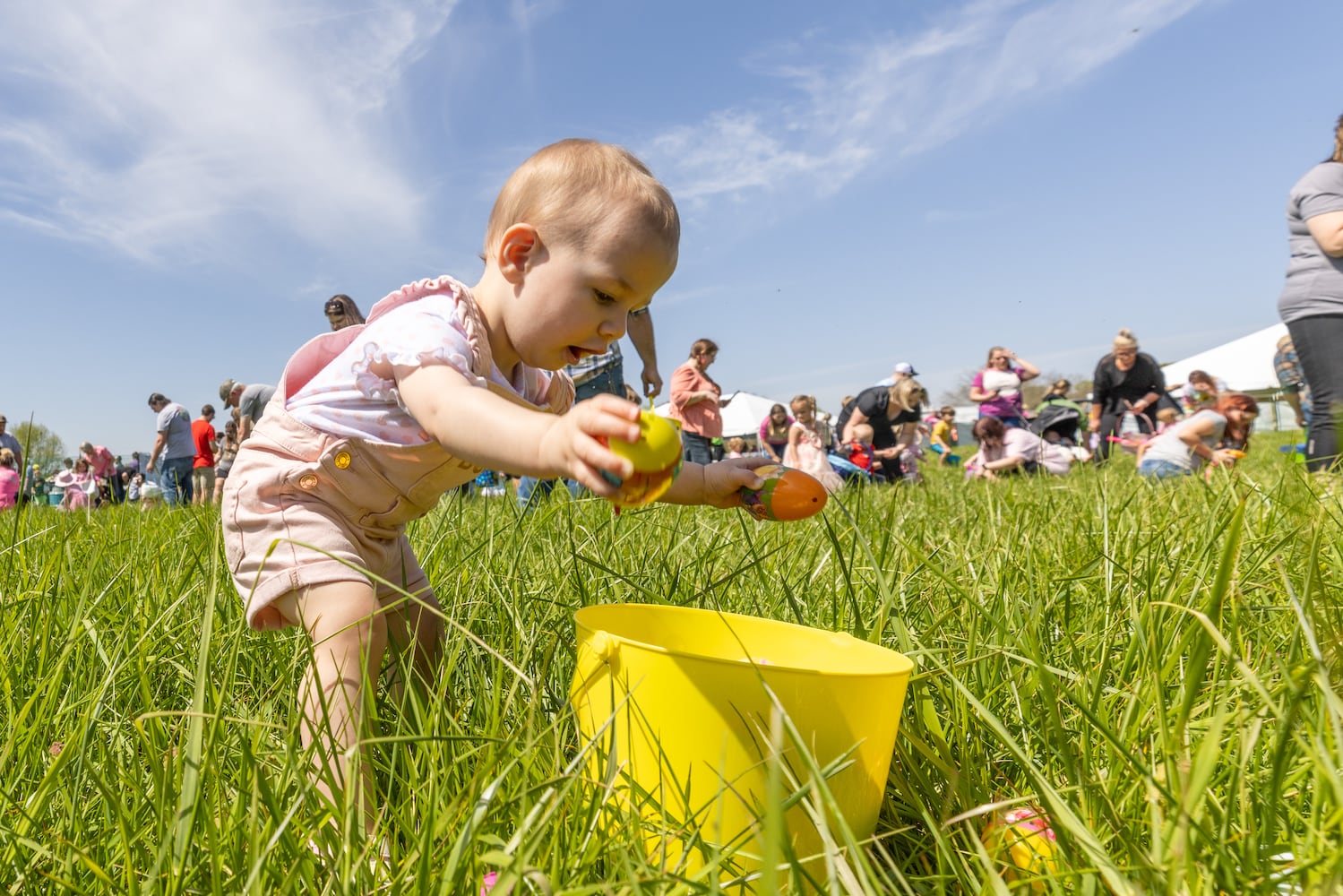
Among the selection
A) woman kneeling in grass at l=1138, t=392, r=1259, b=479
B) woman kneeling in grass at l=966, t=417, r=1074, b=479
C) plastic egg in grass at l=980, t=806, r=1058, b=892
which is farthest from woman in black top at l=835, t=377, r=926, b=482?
plastic egg in grass at l=980, t=806, r=1058, b=892

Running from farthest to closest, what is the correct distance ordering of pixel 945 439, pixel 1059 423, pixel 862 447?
pixel 945 439
pixel 1059 423
pixel 862 447

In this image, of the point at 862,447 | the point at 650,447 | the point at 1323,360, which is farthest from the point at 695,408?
the point at 650,447

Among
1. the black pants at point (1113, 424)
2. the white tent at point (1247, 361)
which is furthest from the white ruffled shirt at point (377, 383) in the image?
the white tent at point (1247, 361)

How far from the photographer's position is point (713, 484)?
1.16 meters

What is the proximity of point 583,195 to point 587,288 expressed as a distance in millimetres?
121

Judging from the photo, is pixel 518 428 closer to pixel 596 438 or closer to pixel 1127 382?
pixel 596 438

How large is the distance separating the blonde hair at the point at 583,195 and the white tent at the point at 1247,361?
19.2 m

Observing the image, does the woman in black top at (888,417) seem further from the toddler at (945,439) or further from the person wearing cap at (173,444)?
the person wearing cap at (173,444)

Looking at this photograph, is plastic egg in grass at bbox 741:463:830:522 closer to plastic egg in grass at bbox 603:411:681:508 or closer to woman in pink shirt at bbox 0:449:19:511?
plastic egg in grass at bbox 603:411:681:508

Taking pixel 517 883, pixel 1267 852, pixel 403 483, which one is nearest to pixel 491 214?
pixel 403 483

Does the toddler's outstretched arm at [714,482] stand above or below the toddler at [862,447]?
below

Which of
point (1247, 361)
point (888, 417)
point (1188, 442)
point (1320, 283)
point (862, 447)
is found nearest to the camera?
point (1320, 283)

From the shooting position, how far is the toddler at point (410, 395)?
3.51 feet

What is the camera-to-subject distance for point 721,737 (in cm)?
83
